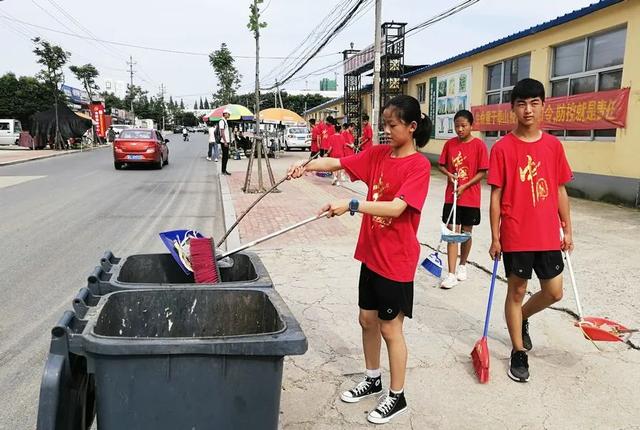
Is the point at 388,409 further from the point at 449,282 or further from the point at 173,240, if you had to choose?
the point at 449,282

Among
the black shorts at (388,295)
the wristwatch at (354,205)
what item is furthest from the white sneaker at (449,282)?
the wristwatch at (354,205)

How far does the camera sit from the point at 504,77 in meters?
14.8

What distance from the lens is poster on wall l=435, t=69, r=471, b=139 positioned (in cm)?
1695

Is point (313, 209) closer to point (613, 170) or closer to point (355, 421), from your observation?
point (613, 170)

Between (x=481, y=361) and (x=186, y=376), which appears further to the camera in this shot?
(x=481, y=361)

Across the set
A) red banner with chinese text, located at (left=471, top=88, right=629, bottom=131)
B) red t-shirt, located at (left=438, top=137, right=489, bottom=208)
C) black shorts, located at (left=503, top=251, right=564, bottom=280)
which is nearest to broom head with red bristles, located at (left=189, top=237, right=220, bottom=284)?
black shorts, located at (left=503, top=251, right=564, bottom=280)

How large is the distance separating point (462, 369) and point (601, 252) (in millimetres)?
3826

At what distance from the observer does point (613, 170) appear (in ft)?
34.3

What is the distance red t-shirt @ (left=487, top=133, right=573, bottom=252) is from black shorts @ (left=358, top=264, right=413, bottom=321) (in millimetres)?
925

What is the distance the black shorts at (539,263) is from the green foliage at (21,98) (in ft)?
140

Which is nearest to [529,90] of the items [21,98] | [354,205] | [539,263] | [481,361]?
[539,263]

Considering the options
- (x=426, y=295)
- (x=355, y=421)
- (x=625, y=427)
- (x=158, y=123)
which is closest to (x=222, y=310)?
(x=355, y=421)

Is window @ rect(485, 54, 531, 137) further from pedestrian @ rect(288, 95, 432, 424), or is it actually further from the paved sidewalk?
pedestrian @ rect(288, 95, 432, 424)

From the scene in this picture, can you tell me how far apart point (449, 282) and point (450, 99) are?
14.0m
